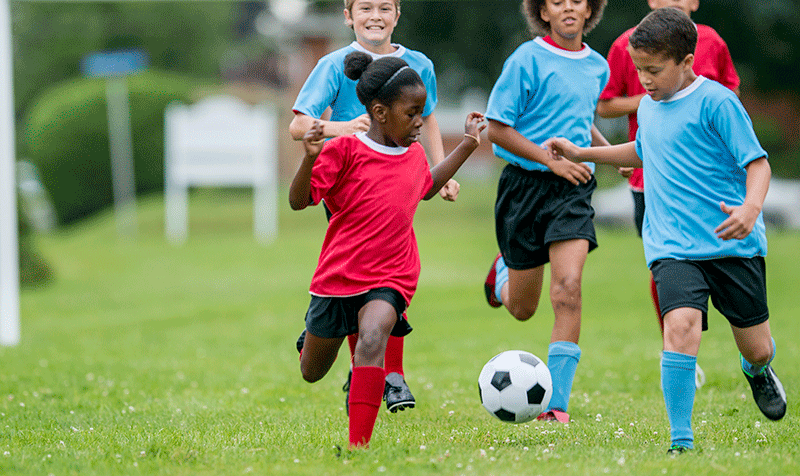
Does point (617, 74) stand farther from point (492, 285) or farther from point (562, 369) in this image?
point (562, 369)

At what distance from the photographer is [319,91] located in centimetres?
489

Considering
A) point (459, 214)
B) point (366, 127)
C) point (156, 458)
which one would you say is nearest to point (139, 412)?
point (156, 458)

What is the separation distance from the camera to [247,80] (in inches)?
2269

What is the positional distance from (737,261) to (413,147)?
62.2 inches

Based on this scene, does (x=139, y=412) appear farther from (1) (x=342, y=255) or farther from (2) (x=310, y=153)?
(2) (x=310, y=153)

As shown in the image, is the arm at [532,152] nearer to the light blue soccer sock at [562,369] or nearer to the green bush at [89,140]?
the light blue soccer sock at [562,369]

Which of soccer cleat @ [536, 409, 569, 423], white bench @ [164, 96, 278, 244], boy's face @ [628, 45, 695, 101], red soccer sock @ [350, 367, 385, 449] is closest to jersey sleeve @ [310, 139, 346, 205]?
red soccer sock @ [350, 367, 385, 449]

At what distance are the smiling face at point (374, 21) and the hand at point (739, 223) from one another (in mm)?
2067

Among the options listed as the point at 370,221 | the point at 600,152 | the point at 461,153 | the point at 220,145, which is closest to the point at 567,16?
the point at 600,152

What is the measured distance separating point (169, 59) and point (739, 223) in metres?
45.9

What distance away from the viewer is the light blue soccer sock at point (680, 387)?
405 centimetres

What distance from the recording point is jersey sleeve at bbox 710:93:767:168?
13.2 ft

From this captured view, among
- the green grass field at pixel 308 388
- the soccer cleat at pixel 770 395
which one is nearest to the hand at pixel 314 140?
the green grass field at pixel 308 388

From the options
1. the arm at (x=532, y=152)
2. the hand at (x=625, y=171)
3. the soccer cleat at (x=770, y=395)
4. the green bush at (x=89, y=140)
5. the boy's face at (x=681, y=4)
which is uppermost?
the boy's face at (x=681, y=4)
